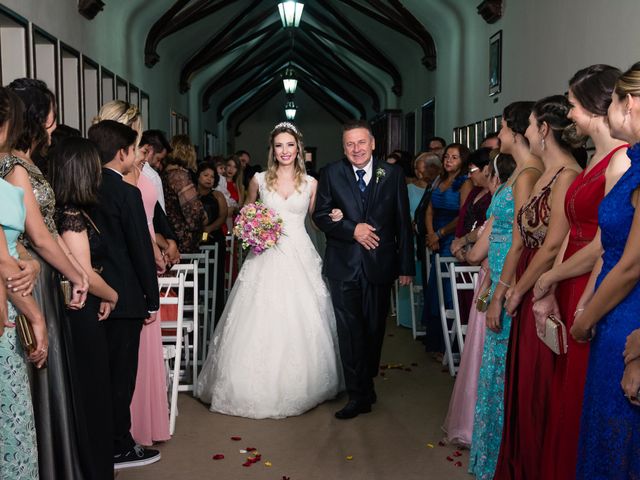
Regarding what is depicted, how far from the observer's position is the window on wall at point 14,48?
6.29 metres

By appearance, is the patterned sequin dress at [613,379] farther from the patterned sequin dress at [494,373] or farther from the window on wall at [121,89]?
the window on wall at [121,89]

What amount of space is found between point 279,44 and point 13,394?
19940 millimetres

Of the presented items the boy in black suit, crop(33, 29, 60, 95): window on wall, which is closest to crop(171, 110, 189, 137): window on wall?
crop(33, 29, 60, 95): window on wall

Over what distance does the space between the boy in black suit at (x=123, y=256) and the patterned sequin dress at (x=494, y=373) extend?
1.46m

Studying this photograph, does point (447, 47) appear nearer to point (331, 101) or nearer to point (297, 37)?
point (297, 37)

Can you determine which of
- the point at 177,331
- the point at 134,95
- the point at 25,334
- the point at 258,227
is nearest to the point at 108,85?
the point at 134,95

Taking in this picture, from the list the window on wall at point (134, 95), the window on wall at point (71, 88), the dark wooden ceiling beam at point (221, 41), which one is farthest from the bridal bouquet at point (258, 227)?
the dark wooden ceiling beam at point (221, 41)

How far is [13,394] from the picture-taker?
93.6 inches

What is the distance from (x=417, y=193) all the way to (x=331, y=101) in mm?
21922

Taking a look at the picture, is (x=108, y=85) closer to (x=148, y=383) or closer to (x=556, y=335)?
(x=148, y=383)

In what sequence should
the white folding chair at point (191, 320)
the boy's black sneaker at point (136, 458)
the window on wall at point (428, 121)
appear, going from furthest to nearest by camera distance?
1. the window on wall at point (428, 121)
2. the white folding chair at point (191, 320)
3. the boy's black sneaker at point (136, 458)

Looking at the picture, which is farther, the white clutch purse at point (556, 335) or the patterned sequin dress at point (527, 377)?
the patterned sequin dress at point (527, 377)

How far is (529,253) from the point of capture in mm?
3113

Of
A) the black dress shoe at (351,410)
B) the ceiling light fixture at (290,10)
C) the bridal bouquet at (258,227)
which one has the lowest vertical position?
the black dress shoe at (351,410)
